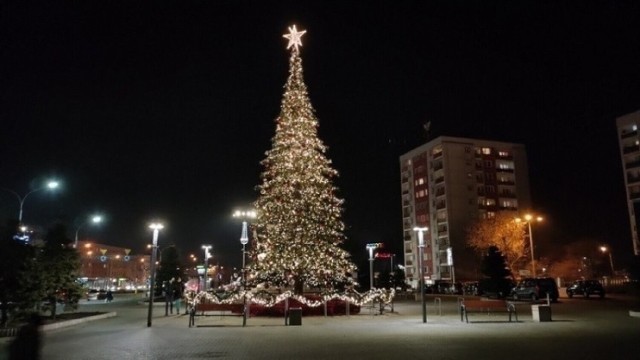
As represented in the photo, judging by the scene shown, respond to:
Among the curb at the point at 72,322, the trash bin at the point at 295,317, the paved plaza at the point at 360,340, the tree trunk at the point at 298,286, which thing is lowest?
the paved plaza at the point at 360,340

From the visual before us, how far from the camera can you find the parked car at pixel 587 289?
147 ft

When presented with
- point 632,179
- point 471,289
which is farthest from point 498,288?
point 632,179

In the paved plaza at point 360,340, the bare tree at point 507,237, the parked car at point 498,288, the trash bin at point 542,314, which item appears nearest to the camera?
the paved plaza at point 360,340

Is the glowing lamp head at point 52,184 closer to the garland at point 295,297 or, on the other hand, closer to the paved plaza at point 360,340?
the paved plaza at point 360,340

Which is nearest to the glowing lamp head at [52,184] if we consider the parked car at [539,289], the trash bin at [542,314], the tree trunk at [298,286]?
the tree trunk at [298,286]

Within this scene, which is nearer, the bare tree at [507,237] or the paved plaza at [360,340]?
the paved plaza at [360,340]

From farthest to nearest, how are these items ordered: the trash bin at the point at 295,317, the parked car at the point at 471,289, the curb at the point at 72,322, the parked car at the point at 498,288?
the parked car at the point at 471,289, the parked car at the point at 498,288, the trash bin at the point at 295,317, the curb at the point at 72,322

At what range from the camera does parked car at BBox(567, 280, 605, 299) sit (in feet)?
147

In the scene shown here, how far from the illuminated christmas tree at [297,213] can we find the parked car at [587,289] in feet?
85.2

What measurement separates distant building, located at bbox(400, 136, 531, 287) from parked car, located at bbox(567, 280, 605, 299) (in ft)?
148

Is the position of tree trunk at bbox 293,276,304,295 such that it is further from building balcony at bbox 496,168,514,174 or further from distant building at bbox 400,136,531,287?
building balcony at bbox 496,168,514,174

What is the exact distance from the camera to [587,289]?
149 ft

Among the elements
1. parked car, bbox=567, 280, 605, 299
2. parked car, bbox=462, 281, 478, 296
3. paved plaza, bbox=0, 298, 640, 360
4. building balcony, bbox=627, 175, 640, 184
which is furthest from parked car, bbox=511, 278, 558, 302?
building balcony, bbox=627, 175, 640, 184

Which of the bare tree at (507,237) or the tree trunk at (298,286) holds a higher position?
the bare tree at (507,237)
